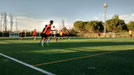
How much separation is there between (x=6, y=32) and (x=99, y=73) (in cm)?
5191

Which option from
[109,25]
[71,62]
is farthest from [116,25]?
[71,62]

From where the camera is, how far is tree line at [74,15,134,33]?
228 feet

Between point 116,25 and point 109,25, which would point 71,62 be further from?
point 109,25

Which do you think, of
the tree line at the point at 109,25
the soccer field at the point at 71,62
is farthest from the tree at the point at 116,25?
the soccer field at the point at 71,62

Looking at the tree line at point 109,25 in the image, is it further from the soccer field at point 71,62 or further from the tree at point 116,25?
the soccer field at point 71,62

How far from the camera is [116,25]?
7050cm

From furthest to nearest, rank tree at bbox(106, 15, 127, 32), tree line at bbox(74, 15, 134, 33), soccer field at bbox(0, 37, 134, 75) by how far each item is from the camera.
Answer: tree line at bbox(74, 15, 134, 33) < tree at bbox(106, 15, 127, 32) < soccer field at bbox(0, 37, 134, 75)

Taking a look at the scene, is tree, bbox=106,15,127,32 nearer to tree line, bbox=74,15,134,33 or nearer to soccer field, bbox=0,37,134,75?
tree line, bbox=74,15,134,33

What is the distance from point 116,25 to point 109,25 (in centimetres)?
375

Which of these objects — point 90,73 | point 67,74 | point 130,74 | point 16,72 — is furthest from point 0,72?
point 130,74

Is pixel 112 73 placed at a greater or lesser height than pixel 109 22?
lesser

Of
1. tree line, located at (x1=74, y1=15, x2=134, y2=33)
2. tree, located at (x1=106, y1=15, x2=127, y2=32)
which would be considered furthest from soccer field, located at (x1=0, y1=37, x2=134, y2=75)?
tree line, located at (x1=74, y1=15, x2=134, y2=33)

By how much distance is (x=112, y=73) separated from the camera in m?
3.72

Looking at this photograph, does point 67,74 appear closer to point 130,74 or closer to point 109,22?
point 130,74
